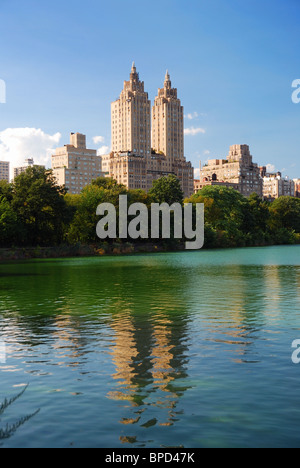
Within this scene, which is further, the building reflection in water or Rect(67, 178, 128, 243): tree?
Rect(67, 178, 128, 243): tree

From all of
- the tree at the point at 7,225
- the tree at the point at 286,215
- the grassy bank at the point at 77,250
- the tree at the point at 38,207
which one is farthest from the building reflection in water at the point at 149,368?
the tree at the point at 286,215

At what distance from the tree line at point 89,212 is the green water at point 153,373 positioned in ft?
204

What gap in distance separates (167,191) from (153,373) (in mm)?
125785

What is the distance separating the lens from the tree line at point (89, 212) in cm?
9325

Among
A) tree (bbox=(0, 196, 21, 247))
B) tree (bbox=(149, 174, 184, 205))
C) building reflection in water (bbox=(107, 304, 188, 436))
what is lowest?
building reflection in water (bbox=(107, 304, 188, 436))

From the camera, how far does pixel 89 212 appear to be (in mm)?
109875

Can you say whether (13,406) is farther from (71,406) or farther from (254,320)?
(254,320)

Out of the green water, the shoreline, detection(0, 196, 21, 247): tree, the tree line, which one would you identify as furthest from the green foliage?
the green water

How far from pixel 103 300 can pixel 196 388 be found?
753 inches
